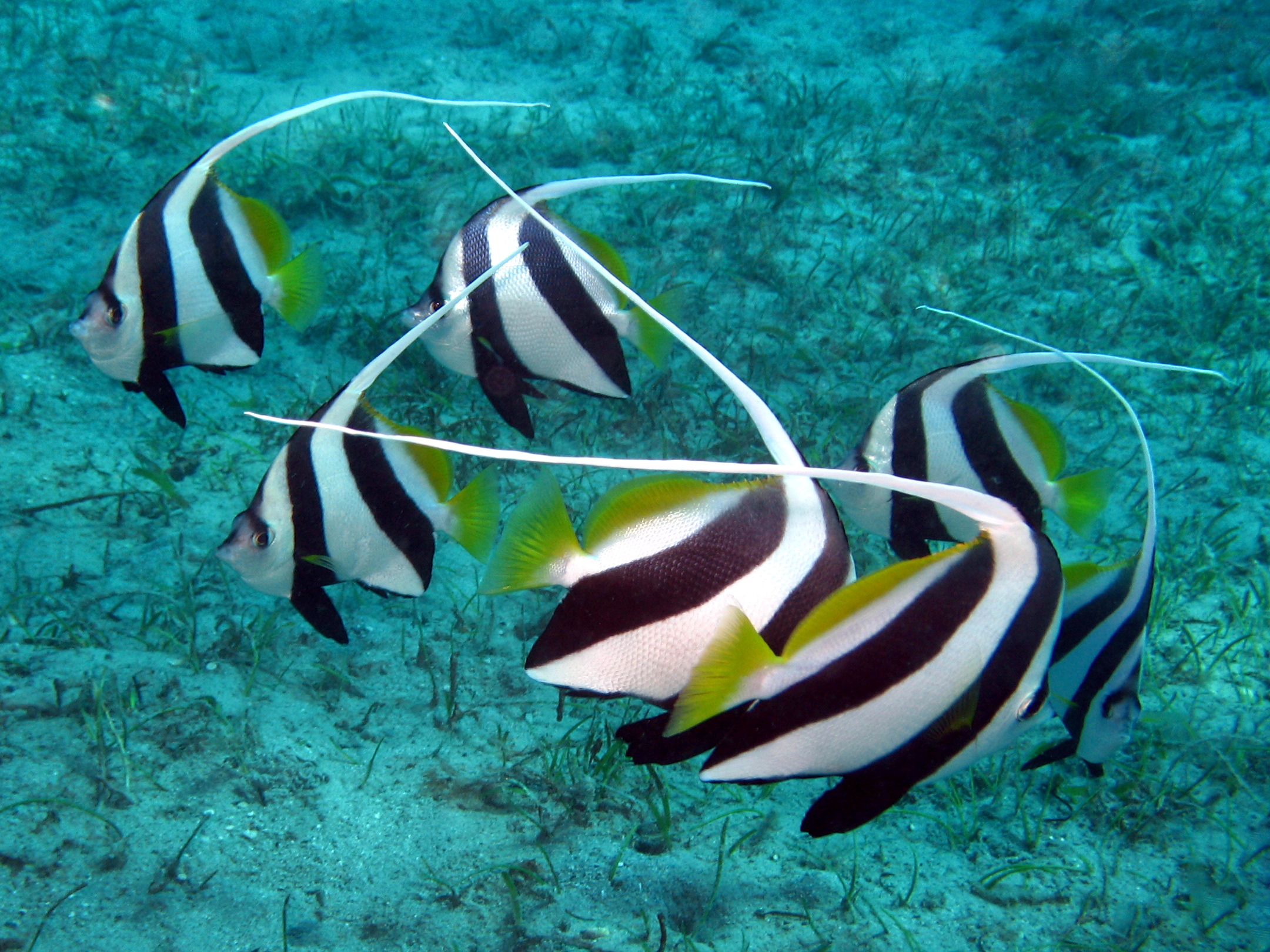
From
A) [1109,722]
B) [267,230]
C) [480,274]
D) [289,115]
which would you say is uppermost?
[289,115]

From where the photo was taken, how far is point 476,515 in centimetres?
211

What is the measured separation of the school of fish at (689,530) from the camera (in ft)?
4.01

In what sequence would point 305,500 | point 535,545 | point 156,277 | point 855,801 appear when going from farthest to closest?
point 156,277 < point 305,500 < point 535,545 < point 855,801

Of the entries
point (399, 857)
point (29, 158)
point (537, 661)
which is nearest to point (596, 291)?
point (537, 661)

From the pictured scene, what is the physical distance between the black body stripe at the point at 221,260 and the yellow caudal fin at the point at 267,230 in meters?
0.08

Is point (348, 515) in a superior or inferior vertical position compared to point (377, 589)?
superior

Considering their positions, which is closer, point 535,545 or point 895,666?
point 895,666

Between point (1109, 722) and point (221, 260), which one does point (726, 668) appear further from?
point (221, 260)

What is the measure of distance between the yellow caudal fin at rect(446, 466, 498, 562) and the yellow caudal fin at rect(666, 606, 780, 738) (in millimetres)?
1020

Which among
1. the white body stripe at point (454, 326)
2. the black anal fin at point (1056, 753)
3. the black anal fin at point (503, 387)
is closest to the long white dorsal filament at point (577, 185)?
the white body stripe at point (454, 326)

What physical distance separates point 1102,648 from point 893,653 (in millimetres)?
1042

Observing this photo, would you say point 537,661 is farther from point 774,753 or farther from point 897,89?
point 897,89

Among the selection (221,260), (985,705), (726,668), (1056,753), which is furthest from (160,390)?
(1056,753)

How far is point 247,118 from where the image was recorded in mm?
6648
